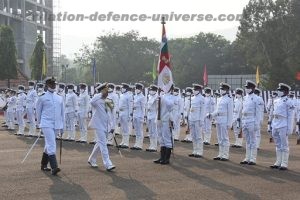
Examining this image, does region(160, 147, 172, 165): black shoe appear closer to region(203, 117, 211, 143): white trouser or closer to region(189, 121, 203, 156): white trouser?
region(189, 121, 203, 156): white trouser

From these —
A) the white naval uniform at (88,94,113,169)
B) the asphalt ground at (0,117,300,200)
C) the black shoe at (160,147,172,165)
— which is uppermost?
the white naval uniform at (88,94,113,169)

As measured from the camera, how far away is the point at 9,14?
65.2 metres

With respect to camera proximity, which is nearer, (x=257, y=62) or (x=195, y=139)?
(x=195, y=139)

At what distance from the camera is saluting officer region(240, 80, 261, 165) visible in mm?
12836

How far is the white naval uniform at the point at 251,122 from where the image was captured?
42.1ft

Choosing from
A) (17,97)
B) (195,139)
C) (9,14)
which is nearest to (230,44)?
(9,14)

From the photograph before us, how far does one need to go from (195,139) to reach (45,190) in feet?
19.8

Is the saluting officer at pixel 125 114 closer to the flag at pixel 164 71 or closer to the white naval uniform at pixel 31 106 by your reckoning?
the flag at pixel 164 71

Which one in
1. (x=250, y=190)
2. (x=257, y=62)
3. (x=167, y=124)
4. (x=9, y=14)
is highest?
(x=9, y=14)

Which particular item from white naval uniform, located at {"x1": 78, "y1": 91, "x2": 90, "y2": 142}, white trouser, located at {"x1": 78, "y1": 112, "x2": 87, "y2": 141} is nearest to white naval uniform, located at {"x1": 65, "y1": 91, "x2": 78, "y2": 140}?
white naval uniform, located at {"x1": 78, "y1": 91, "x2": 90, "y2": 142}

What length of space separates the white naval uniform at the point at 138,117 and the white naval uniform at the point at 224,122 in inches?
→ 121

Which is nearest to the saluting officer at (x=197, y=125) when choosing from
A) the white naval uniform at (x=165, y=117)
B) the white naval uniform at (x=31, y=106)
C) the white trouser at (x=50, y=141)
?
the white naval uniform at (x=165, y=117)

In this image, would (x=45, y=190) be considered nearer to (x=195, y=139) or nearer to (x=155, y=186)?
(x=155, y=186)

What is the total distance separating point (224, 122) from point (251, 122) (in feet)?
3.40
